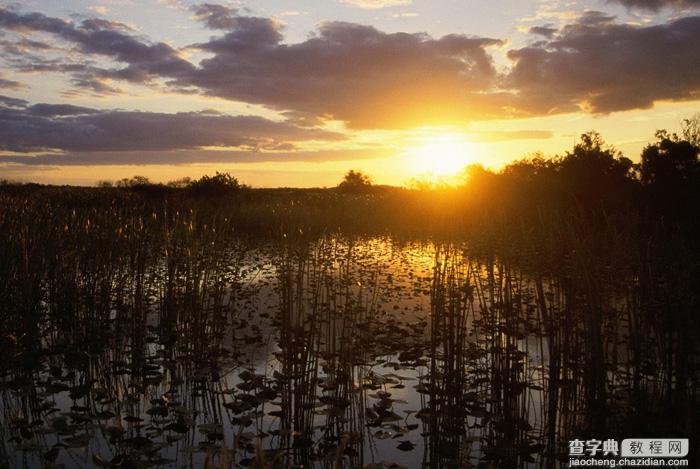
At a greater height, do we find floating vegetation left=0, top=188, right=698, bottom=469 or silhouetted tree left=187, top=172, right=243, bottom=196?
silhouetted tree left=187, top=172, right=243, bottom=196

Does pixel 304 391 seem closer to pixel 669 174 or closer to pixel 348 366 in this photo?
pixel 348 366

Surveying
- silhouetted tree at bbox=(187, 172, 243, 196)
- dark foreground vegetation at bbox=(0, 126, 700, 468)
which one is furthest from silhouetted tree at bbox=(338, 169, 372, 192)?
dark foreground vegetation at bbox=(0, 126, 700, 468)

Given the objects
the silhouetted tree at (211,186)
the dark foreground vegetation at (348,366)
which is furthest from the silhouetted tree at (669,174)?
the silhouetted tree at (211,186)

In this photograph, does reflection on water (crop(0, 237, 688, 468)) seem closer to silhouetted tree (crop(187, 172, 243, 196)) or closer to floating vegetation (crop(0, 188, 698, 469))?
floating vegetation (crop(0, 188, 698, 469))

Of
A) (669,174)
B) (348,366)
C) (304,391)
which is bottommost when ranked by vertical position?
(304,391)

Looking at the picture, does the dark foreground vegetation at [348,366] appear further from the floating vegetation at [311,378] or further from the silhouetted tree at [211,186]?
the silhouetted tree at [211,186]

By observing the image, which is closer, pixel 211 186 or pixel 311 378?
pixel 311 378

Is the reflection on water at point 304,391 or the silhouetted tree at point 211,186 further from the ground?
the silhouetted tree at point 211,186

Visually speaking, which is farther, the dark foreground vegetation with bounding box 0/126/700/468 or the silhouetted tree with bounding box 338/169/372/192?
the silhouetted tree with bounding box 338/169/372/192

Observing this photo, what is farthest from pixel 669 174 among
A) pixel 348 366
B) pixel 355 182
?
pixel 355 182

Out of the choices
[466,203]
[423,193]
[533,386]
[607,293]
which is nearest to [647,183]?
[466,203]

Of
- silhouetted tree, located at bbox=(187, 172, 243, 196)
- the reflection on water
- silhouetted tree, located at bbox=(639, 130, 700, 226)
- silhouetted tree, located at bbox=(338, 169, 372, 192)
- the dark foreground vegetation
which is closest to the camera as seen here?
the reflection on water

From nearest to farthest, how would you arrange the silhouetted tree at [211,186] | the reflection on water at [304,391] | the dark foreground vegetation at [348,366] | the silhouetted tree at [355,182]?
the reflection on water at [304,391] → the dark foreground vegetation at [348,366] → the silhouetted tree at [211,186] → the silhouetted tree at [355,182]

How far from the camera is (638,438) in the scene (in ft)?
16.3
